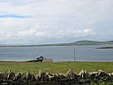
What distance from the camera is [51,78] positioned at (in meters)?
16.3

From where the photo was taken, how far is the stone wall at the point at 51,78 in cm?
1609

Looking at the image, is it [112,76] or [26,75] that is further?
[112,76]

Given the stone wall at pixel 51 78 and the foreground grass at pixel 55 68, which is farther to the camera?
the foreground grass at pixel 55 68

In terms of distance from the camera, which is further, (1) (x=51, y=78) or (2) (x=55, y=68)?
(2) (x=55, y=68)

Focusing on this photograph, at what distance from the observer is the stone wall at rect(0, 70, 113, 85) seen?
16094mm

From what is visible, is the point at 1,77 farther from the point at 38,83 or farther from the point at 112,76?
the point at 112,76

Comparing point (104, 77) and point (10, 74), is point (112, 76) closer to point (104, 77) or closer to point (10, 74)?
point (104, 77)

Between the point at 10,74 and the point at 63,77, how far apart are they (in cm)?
258

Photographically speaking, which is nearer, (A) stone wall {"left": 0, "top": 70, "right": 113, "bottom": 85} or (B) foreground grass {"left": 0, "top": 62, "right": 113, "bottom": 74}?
(A) stone wall {"left": 0, "top": 70, "right": 113, "bottom": 85}

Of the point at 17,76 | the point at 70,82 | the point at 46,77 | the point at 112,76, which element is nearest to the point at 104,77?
the point at 112,76

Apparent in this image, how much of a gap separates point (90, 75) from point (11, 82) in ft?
13.1

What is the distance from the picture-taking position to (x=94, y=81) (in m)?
17.0

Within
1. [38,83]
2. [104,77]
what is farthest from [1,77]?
[104,77]

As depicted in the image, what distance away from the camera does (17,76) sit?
16078 millimetres
